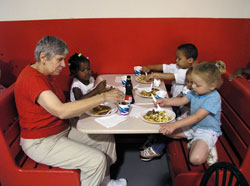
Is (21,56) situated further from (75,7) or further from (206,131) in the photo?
(206,131)

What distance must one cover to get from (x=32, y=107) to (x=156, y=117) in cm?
108

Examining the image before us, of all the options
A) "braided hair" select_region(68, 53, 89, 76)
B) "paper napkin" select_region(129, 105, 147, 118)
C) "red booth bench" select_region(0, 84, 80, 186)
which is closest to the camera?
"red booth bench" select_region(0, 84, 80, 186)

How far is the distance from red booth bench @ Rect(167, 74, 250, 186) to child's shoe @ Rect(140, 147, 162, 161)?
0.44 metres

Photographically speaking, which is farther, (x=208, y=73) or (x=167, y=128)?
(x=208, y=73)

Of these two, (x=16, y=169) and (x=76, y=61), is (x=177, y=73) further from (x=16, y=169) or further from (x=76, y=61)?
(x=16, y=169)

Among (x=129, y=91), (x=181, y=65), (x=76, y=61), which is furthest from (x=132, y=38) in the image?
(x=129, y=91)

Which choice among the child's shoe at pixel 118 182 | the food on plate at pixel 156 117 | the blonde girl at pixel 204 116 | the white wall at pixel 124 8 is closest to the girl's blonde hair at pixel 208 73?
the blonde girl at pixel 204 116

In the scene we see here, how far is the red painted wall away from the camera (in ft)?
9.62

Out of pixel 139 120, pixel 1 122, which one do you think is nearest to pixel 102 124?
pixel 139 120

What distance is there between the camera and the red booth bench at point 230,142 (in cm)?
194

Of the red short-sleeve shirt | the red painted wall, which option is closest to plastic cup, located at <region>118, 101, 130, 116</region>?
the red short-sleeve shirt

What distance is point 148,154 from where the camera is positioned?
2840mm

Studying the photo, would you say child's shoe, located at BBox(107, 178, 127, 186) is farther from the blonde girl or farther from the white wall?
the white wall

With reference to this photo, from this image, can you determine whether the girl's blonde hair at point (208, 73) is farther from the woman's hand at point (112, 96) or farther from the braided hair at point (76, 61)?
the braided hair at point (76, 61)
